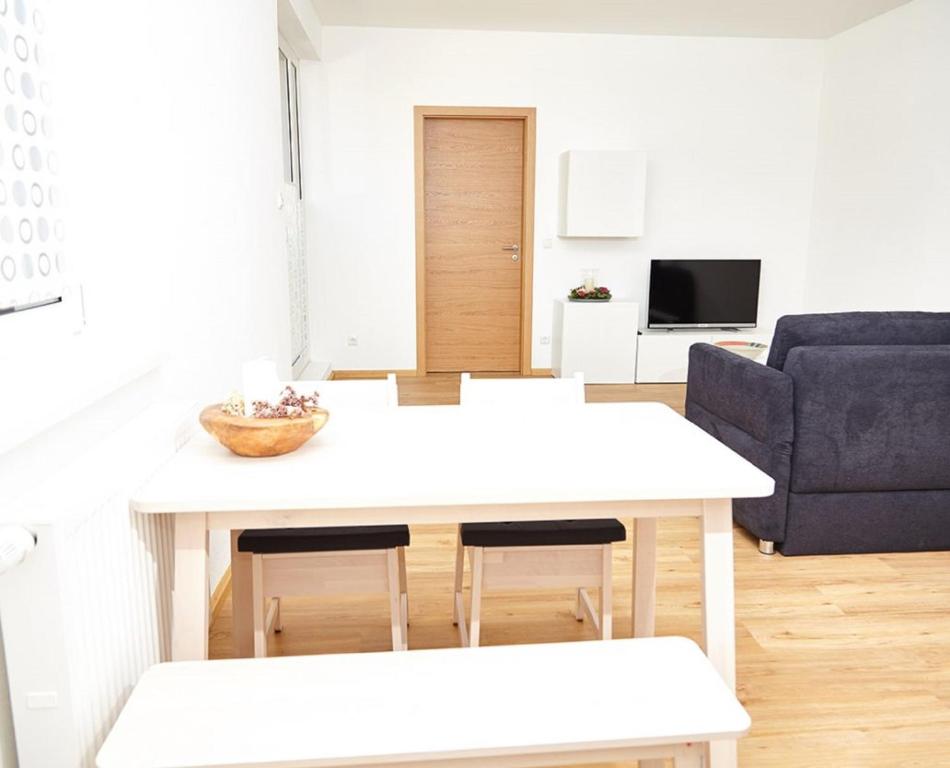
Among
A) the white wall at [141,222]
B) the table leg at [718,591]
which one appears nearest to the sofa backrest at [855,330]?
the table leg at [718,591]

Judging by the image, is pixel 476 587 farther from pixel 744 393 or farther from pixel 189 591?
pixel 744 393

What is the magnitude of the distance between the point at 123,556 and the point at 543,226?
18.3 feet

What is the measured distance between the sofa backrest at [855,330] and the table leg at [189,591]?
7.65ft

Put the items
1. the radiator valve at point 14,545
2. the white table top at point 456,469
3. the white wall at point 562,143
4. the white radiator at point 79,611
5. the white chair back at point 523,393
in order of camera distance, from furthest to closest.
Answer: the white wall at point 562,143
the white chair back at point 523,393
the white table top at point 456,469
the white radiator at point 79,611
the radiator valve at point 14,545

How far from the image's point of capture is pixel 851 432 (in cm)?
299

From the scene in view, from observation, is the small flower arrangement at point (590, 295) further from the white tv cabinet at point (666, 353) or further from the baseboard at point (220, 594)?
the baseboard at point (220, 594)

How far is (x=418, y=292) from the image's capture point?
6.65 metres

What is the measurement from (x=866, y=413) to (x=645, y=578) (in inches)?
50.5

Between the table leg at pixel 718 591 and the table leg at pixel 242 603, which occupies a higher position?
the table leg at pixel 718 591

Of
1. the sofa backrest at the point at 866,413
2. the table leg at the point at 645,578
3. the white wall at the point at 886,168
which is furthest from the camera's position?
the white wall at the point at 886,168

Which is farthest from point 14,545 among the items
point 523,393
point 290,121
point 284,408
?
point 290,121

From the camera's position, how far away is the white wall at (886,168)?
5.45 m

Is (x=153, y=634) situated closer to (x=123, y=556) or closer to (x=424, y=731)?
(x=123, y=556)

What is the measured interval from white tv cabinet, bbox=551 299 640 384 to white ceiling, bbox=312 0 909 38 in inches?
85.2
